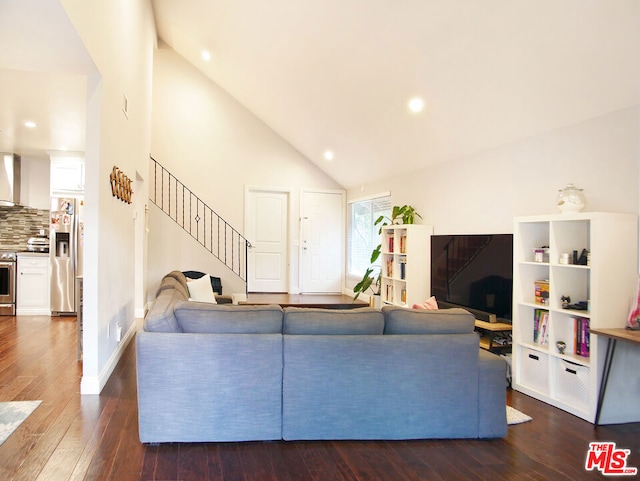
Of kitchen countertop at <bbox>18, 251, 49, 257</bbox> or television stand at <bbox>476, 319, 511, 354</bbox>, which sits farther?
kitchen countertop at <bbox>18, 251, 49, 257</bbox>

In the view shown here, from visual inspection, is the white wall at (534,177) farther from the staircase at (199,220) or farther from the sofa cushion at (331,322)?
the staircase at (199,220)

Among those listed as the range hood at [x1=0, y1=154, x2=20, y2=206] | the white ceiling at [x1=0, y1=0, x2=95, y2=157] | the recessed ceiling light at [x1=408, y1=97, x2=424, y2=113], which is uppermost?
the recessed ceiling light at [x1=408, y1=97, x2=424, y2=113]

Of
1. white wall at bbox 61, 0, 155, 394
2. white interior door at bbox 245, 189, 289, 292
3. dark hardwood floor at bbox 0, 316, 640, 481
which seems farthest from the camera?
white interior door at bbox 245, 189, 289, 292

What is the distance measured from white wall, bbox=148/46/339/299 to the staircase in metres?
0.13

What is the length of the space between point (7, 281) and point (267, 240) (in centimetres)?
414

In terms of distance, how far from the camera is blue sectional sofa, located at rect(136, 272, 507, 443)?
8.37ft

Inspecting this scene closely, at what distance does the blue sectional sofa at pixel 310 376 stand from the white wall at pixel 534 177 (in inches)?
66.0

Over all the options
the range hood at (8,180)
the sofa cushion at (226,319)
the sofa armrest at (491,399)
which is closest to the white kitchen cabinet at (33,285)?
the range hood at (8,180)

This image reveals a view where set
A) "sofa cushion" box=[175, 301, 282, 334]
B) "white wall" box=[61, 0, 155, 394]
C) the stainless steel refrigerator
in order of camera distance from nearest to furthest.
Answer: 1. "sofa cushion" box=[175, 301, 282, 334]
2. "white wall" box=[61, 0, 155, 394]
3. the stainless steel refrigerator

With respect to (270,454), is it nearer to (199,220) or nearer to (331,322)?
(331,322)

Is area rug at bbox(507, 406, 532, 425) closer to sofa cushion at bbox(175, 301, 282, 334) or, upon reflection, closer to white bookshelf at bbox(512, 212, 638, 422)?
white bookshelf at bbox(512, 212, 638, 422)

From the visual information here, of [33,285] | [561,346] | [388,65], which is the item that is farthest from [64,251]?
[561,346]

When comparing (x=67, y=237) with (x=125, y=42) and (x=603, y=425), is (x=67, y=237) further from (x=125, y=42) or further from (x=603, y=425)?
(x=603, y=425)

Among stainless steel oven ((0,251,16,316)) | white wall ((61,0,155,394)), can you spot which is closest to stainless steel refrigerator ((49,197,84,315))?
stainless steel oven ((0,251,16,316))
